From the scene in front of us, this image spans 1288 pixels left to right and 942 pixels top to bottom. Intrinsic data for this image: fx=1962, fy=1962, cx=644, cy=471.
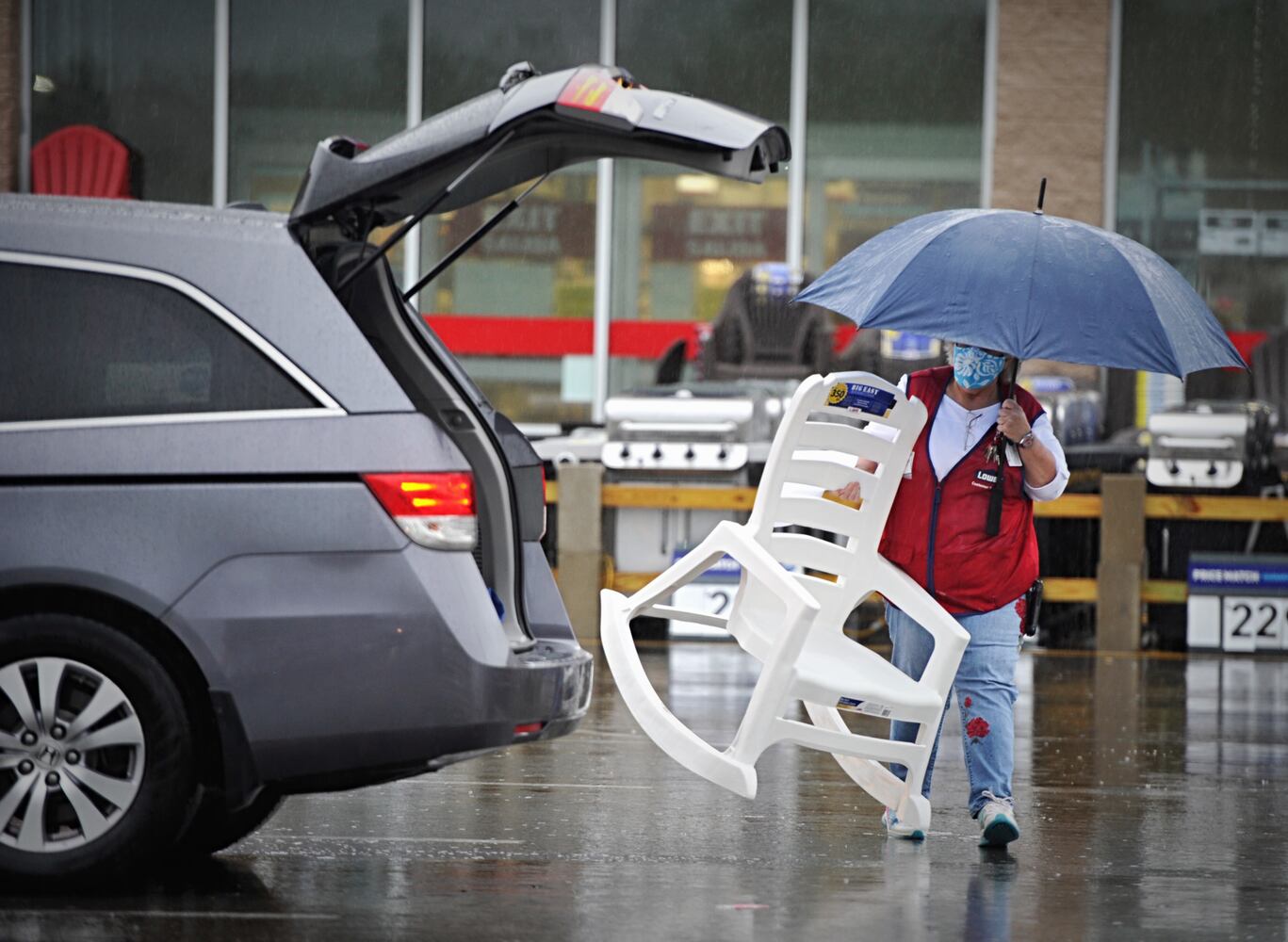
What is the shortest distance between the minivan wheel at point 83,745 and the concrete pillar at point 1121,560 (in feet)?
31.7

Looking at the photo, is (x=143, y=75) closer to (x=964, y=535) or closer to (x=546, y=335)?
(x=546, y=335)

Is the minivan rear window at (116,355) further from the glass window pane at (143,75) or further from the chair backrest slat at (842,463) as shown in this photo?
the glass window pane at (143,75)

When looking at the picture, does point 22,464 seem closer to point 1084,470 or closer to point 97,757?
point 97,757

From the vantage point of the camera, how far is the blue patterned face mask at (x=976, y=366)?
21.3 feet

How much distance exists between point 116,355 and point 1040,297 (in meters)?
2.83

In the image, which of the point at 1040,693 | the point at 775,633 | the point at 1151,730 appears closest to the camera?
the point at 775,633

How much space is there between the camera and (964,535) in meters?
6.50

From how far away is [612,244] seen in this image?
68.9 ft

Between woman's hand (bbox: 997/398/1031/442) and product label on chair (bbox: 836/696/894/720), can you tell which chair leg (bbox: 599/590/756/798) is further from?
woman's hand (bbox: 997/398/1031/442)

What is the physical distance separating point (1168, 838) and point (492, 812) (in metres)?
2.40

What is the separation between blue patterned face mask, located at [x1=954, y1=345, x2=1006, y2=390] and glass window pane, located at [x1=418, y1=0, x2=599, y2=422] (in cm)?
1388

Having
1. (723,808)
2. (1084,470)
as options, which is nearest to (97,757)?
(723,808)

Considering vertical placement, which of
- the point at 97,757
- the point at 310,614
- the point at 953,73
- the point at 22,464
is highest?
the point at 953,73

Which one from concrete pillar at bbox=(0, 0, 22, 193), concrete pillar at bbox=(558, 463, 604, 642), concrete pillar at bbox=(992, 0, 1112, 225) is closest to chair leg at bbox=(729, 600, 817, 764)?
concrete pillar at bbox=(558, 463, 604, 642)
